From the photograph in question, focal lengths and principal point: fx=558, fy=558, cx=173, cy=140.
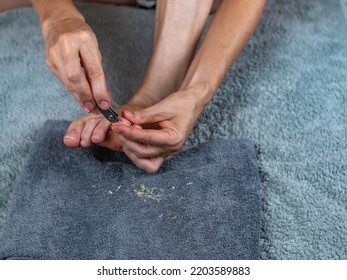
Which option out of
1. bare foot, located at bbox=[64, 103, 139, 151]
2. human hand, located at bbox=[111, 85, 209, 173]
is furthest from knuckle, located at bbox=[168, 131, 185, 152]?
bare foot, located at bbox=[64, 103, 139, 151]

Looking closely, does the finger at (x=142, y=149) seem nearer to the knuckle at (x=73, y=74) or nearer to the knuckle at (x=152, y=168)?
the knuckle at (x=152, y=168)

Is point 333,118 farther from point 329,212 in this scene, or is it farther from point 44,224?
point 44,224

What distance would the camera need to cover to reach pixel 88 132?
3.29 feet

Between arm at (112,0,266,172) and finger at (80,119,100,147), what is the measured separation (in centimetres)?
8

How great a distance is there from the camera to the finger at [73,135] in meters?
1.00

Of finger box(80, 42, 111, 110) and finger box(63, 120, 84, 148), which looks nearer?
finger box(80, 42, 111, 110)

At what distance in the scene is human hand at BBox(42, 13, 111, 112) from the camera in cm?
87

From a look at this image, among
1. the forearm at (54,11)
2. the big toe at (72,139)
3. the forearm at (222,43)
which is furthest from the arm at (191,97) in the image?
the forearm at (54,11)

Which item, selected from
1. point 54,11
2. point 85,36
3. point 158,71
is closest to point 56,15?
point 54,11

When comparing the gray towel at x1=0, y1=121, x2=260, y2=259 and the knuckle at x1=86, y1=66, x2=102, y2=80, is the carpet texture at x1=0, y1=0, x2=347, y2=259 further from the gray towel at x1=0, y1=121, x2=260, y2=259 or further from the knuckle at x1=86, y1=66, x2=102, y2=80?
the knuckle at x1=86, y1=66, x2=102, y2=80

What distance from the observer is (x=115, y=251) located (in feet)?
2.85

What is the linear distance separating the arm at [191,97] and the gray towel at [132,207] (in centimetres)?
6

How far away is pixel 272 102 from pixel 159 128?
1.04ft

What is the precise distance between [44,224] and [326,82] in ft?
2.30
